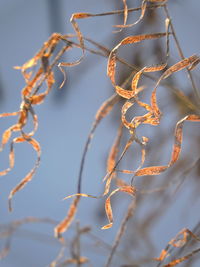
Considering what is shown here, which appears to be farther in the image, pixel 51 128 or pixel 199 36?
pixel 51 128

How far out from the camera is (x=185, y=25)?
3.06ft

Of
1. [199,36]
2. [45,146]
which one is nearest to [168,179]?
[199,36]

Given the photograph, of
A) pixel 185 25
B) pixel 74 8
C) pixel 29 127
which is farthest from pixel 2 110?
pixel 185 25

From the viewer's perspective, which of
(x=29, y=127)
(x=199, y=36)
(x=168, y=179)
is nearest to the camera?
(x=168, y=179)

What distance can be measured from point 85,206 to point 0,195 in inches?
8.3

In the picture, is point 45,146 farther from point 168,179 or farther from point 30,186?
point 168,179

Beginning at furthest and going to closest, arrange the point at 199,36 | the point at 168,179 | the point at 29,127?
the point at 29,127 < the point at 199,36 < the point at 168,179

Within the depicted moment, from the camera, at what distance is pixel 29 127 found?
105cm

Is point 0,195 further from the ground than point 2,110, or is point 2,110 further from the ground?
point 2,110

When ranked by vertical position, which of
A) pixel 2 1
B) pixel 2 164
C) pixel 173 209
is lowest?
pixel 173 209

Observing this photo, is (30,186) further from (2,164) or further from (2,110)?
(2,110)

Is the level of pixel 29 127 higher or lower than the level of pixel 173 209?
higher

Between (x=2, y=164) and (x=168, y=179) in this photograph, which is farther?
(x=2, y=164)

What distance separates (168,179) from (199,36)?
1.53 ft
